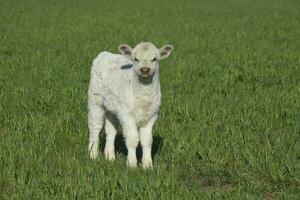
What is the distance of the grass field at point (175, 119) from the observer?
18.9 feet

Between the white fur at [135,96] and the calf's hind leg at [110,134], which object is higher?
the white fur at [135,96]

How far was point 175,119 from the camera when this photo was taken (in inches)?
352

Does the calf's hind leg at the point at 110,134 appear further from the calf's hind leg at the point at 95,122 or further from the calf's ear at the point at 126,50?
the calf's ear at the point at 126,50

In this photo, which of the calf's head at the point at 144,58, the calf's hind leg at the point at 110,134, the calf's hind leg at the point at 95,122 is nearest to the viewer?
the calf's head at the point at 144,58

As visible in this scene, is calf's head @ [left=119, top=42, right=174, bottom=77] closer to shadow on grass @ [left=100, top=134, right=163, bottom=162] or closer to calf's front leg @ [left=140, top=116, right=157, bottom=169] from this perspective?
calf's front leg @ [left=140, top=116, right=157, bottom=169]

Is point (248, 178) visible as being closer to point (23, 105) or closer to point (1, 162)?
point (1, 162)

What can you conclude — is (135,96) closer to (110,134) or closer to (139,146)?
(110,134)

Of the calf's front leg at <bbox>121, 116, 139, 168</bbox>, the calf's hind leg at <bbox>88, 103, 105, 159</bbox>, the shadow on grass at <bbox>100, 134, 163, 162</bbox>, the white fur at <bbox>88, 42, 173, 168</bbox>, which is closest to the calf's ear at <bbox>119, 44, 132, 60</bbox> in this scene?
the white fur at <bbox>88, 42, 173, 168</bbox>

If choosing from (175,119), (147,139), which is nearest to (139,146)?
(175,119)

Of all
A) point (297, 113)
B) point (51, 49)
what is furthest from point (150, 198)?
point (51, 49)

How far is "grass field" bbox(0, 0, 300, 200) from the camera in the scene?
18.9ft

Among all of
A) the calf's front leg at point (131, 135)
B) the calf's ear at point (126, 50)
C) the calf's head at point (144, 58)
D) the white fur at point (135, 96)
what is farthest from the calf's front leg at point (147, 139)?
the calf's ear at point (126, 50)

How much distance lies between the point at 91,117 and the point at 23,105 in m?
2.62

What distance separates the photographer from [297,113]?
898 cm
